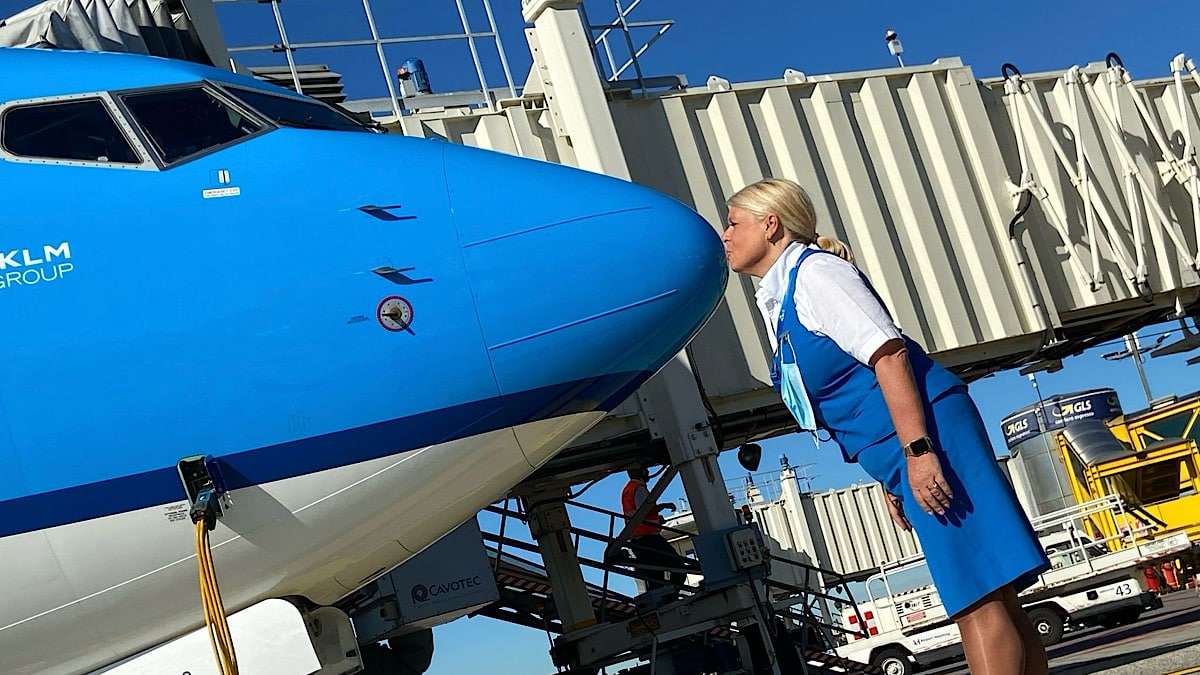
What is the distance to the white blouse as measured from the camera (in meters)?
3.07

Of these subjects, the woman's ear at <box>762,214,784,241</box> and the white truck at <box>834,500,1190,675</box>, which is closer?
the woman's ear at <box>762,214,784,241</box>

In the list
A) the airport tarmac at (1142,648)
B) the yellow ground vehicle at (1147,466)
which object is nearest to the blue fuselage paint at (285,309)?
the airport tarmac at (1142,648)

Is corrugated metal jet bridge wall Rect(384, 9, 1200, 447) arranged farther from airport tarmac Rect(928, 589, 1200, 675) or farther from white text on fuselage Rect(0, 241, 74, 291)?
white text on fuselage Rect(0, 241, 74, 291)

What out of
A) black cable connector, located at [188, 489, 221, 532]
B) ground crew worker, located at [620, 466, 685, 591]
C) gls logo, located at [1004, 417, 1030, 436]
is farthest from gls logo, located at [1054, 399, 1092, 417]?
black cable connector, located at [188, 489, 221, 532]

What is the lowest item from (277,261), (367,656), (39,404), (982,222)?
(367,656)

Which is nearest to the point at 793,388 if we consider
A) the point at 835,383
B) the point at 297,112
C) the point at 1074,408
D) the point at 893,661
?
the point at 835,383

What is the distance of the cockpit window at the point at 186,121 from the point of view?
4.16m

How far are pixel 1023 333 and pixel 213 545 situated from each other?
963 cm

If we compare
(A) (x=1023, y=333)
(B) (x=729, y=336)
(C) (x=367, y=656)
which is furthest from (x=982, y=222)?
(C) (x=367, y=656)

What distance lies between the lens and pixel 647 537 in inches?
480

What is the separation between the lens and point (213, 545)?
12.4ft

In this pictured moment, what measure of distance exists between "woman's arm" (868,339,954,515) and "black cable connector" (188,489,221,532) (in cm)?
208

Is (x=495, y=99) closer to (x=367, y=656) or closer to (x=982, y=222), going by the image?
(x=982, y=222)

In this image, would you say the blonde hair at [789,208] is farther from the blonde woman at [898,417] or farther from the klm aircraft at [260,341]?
the klm aircraft at [260,341]
